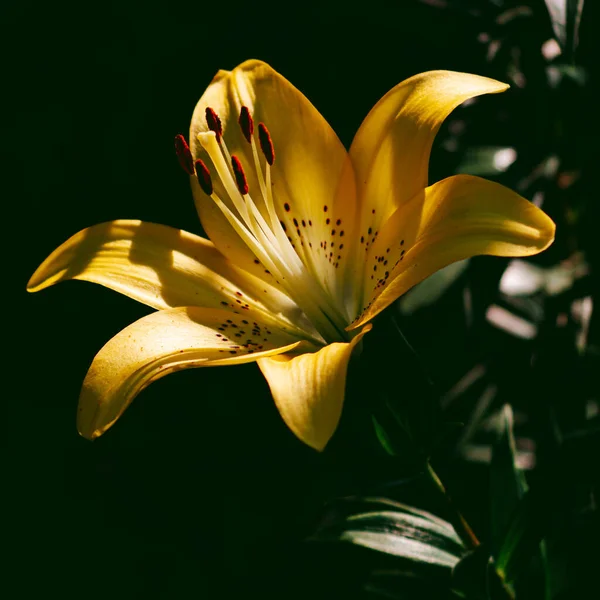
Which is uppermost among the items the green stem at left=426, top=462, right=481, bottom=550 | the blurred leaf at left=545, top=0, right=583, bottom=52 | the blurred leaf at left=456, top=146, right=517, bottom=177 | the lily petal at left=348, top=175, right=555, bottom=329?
the blurred leaf at left=545, top=0, right=583, bottom=52

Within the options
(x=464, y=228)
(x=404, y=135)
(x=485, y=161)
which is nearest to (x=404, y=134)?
(x=404, y=135)

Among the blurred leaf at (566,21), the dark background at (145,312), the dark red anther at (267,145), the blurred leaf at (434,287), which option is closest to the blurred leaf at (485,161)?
the dark background at (145,312)

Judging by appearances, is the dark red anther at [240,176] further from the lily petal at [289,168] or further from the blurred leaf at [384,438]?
the blurred leaf at [384,438]

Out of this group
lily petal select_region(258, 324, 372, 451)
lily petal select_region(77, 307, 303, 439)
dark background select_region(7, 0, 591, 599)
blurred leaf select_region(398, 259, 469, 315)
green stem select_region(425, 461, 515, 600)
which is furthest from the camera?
dark background select_region(7, 0, 591, 599)

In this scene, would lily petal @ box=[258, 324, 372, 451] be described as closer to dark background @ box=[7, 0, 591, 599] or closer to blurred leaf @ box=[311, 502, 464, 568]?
blurred leaf @ box=[311, 502, 464, 568]

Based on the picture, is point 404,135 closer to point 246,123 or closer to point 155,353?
point 246,123

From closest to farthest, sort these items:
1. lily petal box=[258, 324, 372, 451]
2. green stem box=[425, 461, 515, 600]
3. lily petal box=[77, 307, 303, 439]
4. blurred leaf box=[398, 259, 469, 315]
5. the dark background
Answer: lily petal box=[258, 324, 372, 451], lily petal box=[77, 307, 303, 439], green stem box=[425, 461, 515, 600], blurred leaf box=[398, 259, 469, 315], the dark background

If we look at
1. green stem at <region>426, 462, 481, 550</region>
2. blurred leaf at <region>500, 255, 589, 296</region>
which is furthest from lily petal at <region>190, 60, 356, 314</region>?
blurred leaf at <region>500, 255, 589, 296</region>
